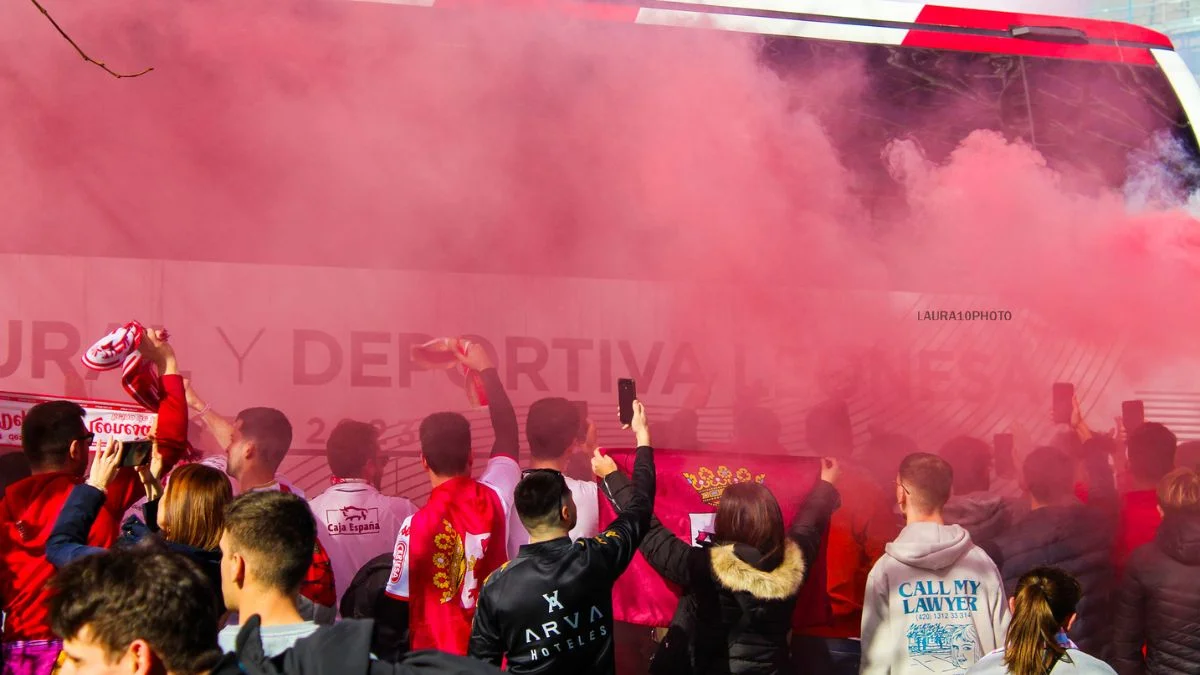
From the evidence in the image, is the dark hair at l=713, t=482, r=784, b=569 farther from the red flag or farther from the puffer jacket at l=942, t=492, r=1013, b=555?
the puffer jacket at l=942, t=492, r=1013, b=555

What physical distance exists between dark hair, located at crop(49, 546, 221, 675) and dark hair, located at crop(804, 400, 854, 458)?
10.9 ft

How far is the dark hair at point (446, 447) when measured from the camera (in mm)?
3580

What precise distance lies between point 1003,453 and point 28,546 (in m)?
4.31

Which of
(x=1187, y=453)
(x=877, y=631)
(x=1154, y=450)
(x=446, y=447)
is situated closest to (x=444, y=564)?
(x=446, y=447)

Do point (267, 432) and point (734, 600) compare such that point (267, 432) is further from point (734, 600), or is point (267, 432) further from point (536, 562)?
point (734, 600)

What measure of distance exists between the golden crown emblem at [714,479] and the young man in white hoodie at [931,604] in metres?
0.58

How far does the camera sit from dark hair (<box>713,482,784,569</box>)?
3.29 m

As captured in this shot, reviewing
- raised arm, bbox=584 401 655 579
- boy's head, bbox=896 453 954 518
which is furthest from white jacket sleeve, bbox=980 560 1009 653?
raised arm, bbox=584 401 655 579

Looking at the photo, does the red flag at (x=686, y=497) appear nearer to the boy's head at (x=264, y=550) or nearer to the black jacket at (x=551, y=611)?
the black jacket at (x=551, y=611)

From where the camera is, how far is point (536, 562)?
280cm

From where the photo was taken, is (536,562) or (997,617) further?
(997,617)

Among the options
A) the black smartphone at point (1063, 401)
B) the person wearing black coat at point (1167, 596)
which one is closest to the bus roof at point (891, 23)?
the black smartphone at point (1063, 401)

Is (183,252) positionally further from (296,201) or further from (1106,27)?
(1106,27)

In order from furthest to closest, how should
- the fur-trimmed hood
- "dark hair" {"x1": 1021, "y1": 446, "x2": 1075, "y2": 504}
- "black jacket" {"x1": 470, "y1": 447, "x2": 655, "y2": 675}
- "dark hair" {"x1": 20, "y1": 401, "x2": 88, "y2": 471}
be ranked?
"dark hair" {"x1": 1021, "y1": 446, "x2": 1075, "y2": 504} < the fur-trimmed hood < "dark hair" {"x1": 20, "y1": 401, "x2": 88, "y2": 471} < "black jacket" {"x1": 470, "y1": 447, "x2": 655, "y2": 675}
